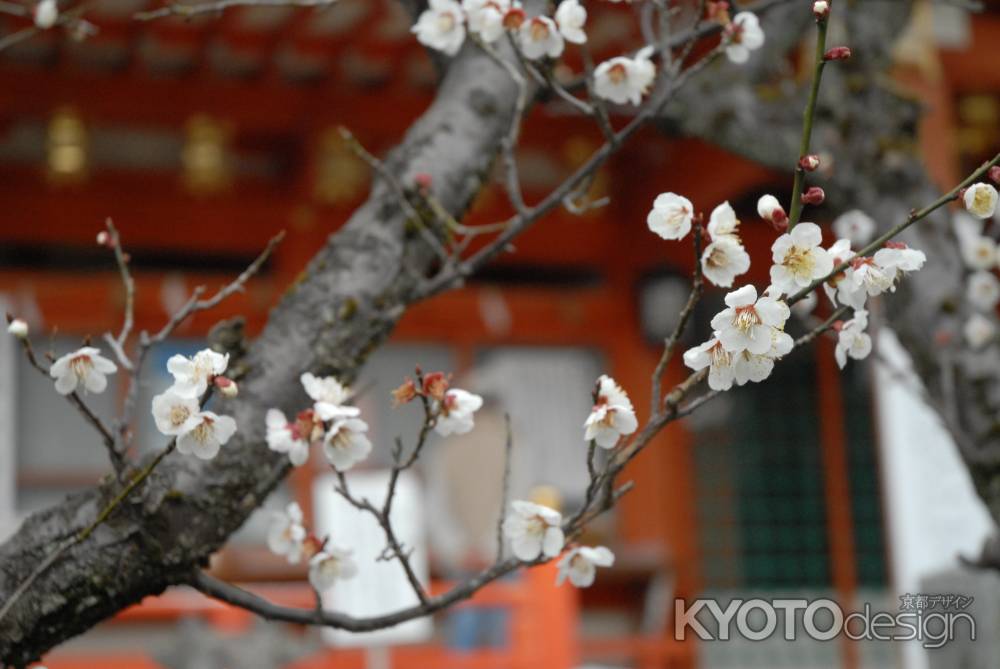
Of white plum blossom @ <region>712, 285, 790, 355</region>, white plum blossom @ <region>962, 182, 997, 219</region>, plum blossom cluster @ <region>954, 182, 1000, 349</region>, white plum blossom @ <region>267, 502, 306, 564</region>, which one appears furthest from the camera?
plum blossom cluster @ <region>954, 182, 1000, 349</region>

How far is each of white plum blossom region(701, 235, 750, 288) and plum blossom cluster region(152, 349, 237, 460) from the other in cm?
51

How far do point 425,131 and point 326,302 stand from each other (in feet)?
1.16

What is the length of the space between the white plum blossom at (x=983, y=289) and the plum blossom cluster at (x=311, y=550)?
4.68ft

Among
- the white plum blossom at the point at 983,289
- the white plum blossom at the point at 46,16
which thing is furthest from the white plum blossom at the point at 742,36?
the white plum blossom at the point at 46,16

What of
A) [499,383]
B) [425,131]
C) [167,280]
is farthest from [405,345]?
[425,131]

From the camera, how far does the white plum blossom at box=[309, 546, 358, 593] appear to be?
5.57 feet

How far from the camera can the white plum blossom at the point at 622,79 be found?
5.93 ft

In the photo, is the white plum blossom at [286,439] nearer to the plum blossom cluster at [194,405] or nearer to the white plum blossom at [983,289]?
the plum blossom cluster at [194,405]

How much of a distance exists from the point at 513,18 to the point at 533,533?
699mm

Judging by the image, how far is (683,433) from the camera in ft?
26.6

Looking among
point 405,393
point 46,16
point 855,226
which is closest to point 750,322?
point 405,393

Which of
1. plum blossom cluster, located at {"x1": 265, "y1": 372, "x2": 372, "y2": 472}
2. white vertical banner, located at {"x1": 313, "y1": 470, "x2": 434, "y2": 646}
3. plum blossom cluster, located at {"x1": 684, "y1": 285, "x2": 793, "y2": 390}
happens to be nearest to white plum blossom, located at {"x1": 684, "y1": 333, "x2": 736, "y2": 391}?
plum blossom cluster, located at {"x1": 684, "y1": 285, "x2": 793, "y2": 390}

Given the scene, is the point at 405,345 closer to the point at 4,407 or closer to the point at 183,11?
the point at 4,407

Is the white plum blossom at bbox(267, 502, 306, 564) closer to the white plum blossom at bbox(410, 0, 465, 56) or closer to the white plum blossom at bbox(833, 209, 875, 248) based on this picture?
the white plum blossom at bbox(410, 0, 465, 56)
